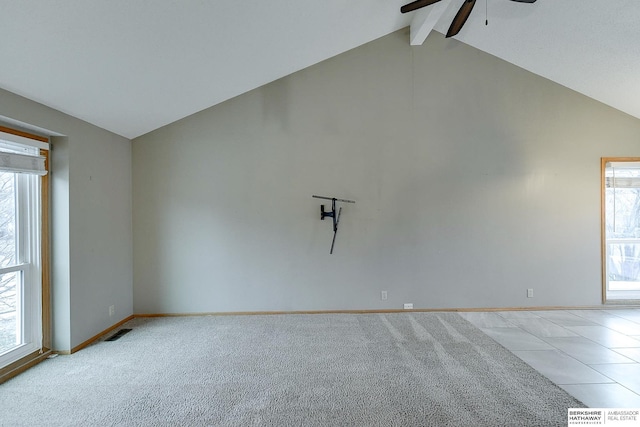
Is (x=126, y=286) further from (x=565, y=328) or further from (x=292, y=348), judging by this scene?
(x=565, y=328)

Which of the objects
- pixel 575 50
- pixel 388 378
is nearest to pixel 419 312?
pixel 388 378

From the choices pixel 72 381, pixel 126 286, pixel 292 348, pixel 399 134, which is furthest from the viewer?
pixel 399 134

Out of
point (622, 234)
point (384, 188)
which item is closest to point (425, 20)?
point (384, 188)

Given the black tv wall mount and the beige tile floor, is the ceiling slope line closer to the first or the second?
the black tv wall mount

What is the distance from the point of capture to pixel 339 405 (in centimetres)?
243

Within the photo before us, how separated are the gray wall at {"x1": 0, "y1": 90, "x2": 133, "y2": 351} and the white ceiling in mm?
182

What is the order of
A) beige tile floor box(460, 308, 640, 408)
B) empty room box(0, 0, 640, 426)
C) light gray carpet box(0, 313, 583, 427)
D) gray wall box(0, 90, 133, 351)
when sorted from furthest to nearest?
1. gray wall box(0, 90, 133, 351)
2. empty room box(0, 0, 640, 426)
3. beige tile floor box(460, 308, 640, 408)
4. light gray carpet box(0, 313, 583, 427)

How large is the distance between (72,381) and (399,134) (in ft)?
14.3

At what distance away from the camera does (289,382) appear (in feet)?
9.06

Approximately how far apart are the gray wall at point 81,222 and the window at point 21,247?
0.39 ft

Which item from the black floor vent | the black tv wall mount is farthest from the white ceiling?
the black floor vent

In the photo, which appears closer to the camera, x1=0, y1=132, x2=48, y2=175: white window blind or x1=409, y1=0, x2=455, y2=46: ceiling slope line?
x1=0, y1=132, x2=48, y2=175: white window blind

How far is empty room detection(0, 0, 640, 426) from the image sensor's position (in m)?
2.92

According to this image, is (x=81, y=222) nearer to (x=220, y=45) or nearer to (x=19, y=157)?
(x=19, y=157)
